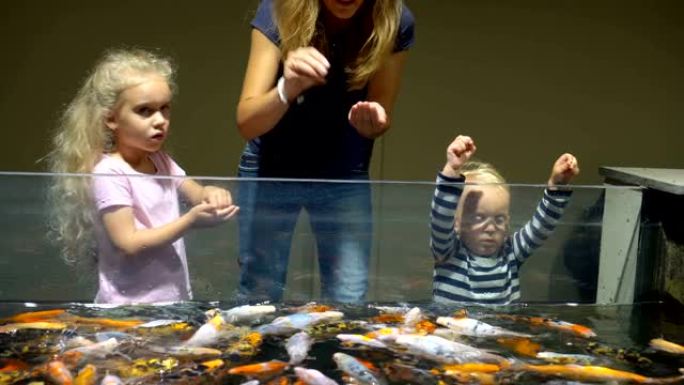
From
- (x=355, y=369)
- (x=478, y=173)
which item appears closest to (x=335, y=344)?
(x=355, y=369)

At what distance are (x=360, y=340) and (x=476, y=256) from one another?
0.46 m

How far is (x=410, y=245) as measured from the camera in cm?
222

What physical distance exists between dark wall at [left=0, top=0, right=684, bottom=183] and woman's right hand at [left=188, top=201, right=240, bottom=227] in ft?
5.58

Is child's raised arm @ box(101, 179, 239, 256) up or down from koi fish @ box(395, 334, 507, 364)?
up

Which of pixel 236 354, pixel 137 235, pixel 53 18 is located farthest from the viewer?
pixel 53 18

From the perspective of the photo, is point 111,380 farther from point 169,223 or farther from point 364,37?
point 364,37

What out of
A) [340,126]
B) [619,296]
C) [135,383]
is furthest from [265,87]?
[619,296]

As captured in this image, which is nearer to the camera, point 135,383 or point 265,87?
point 135,383

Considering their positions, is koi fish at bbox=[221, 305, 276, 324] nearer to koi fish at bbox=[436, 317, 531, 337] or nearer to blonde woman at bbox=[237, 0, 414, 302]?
blonde woman at bbox=[237, 0, 414, 302]

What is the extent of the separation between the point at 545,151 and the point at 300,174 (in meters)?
2.00

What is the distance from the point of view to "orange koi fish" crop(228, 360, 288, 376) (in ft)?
5.48

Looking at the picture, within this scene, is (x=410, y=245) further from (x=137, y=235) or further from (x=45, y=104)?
(x=45, y=104)

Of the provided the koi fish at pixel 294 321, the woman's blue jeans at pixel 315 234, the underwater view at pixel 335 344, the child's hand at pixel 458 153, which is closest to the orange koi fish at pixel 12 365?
the underwater view at pixel 335 344

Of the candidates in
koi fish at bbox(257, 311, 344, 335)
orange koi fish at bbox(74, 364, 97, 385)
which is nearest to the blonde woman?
koi fish at bbox(257, 311, 344, 335)
